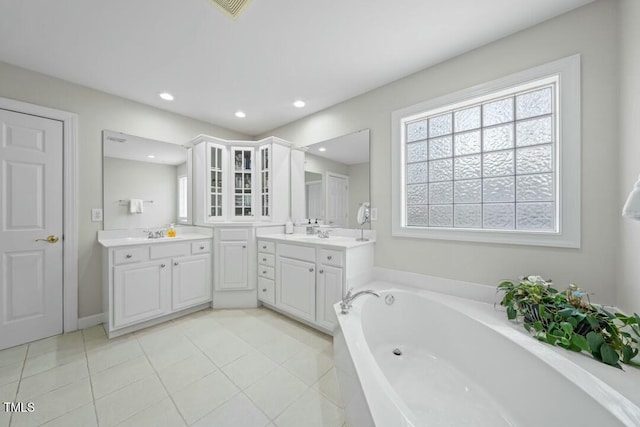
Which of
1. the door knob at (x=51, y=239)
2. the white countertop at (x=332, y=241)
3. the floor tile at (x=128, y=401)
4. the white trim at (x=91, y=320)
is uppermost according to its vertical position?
the door knob at (x=51, y=239)

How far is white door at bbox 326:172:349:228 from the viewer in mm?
2547

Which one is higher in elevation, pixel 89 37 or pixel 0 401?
pixel 89 37

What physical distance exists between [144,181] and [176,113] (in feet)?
3.05

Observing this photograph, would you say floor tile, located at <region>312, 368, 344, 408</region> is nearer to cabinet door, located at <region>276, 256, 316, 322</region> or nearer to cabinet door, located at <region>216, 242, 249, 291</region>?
cabinet door, located at <region>276, 256, 316, 322</region>

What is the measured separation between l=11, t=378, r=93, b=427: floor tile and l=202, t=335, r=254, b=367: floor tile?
69cm

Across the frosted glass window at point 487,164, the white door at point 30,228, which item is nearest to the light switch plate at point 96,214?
the white door at point 30,228

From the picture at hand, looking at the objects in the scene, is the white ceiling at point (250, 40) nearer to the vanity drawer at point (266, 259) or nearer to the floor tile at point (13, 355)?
the vanity drawer at point (266, 259)

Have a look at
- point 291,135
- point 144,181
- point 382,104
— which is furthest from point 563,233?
point 144,181

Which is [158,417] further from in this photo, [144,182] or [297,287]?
[144,182]

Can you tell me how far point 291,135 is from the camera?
10.4 feet

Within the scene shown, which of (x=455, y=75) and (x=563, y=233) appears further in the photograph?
(x=455, y=75)

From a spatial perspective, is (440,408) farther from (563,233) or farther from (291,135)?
(291,135)

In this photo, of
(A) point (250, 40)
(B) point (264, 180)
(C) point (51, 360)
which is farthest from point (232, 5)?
(C) point (51, 360)

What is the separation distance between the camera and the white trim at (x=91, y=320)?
7.42 ft
